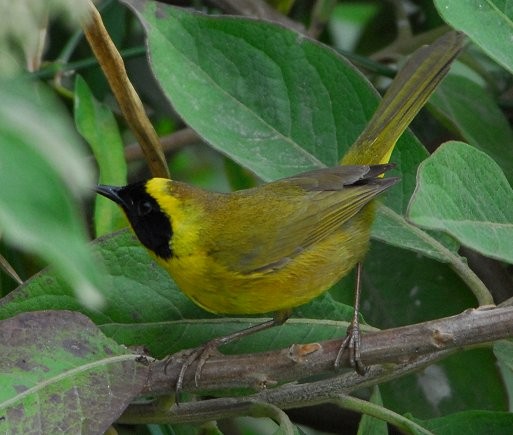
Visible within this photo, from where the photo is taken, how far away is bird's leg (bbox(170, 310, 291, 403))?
1.30 meters

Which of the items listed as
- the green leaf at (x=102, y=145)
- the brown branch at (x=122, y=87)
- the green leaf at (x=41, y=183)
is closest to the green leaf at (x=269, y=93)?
the brown branch at (x=122, y=87)

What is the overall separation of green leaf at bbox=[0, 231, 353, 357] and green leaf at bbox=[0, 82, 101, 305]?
1134mm

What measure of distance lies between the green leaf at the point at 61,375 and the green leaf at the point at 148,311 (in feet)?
0.36

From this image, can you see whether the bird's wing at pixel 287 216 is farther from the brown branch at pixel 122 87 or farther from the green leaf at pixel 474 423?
the green leaf at pixel 474 423

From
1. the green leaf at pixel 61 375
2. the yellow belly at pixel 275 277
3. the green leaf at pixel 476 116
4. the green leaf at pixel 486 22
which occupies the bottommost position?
the yellow belly at pixel 275 277

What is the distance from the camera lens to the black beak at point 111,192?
5.74 ft

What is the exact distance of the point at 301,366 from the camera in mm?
1253

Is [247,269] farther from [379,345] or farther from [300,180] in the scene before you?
[379,345]

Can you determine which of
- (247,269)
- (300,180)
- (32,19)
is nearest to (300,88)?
(300,180)

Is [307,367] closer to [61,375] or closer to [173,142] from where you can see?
[61,375]

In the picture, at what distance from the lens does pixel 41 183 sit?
0.92 ft

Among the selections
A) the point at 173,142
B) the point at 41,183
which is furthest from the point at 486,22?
the point at 41,183

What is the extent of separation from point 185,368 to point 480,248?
18.9 inches

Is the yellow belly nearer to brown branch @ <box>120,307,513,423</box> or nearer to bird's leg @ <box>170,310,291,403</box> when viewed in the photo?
bird's leg @ <box>170,310,291,403</box>
